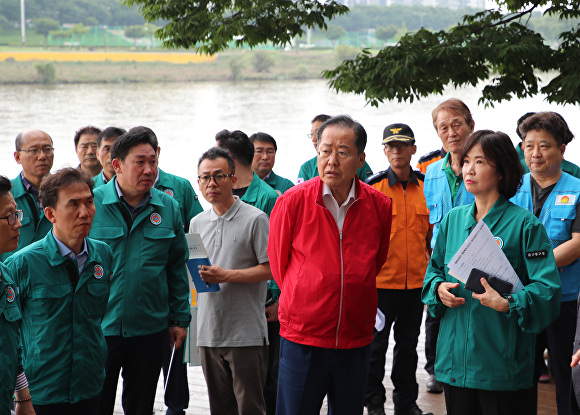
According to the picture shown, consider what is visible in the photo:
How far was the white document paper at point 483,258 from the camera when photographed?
94.8 inches

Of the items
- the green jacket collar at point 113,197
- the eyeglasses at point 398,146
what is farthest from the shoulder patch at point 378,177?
the green jacket collar at point 113,197

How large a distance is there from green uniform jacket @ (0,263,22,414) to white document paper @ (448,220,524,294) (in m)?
1.68

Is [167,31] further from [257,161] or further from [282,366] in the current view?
[282,366]

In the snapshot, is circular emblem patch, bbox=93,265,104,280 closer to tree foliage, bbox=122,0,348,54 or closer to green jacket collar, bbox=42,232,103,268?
green jacket collar, bbox=42,232,103,268

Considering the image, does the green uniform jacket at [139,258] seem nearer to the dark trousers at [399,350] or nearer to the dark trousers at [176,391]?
→ the dark trousers at [176,391]

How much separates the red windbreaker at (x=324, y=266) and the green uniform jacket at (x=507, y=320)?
1.10 ft

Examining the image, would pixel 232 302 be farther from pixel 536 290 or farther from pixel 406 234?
pixel 536 290

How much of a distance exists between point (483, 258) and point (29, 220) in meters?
2.82

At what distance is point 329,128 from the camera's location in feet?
8.98

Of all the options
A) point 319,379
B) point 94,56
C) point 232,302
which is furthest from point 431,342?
point 94,56

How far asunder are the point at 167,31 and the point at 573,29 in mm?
3882

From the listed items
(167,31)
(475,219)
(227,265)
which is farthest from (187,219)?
(167,31)

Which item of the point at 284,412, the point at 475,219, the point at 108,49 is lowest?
the point at 284,412

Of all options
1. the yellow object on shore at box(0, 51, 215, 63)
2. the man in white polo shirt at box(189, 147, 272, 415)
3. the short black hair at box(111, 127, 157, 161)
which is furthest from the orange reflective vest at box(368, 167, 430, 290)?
the yellow object on shore at box(0, 51, 215, 63)
